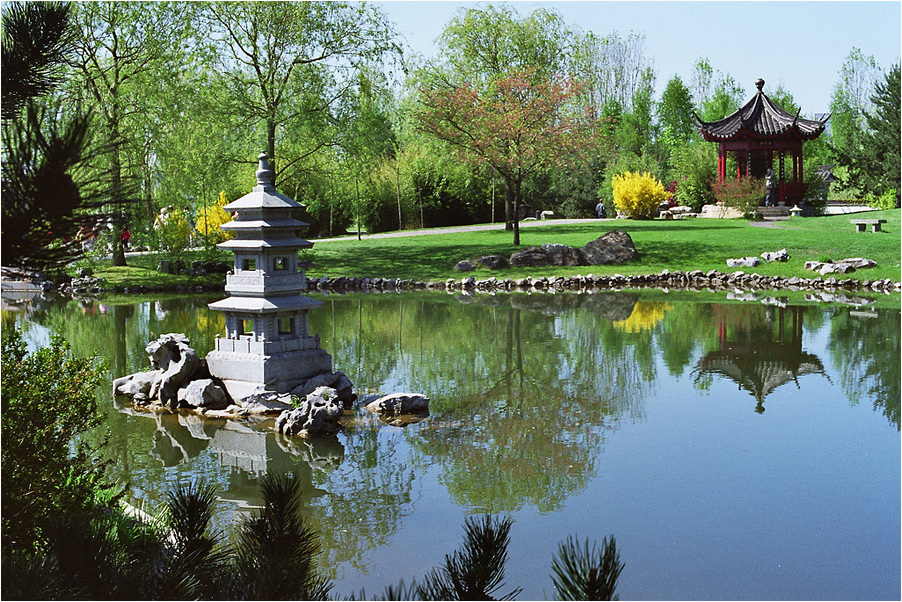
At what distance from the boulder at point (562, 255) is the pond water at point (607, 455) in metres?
10.7

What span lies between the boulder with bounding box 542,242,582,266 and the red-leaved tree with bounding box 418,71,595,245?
1.97 m

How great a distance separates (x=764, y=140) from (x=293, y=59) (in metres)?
21.2

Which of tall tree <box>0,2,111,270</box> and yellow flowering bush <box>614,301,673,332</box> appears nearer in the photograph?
tall tree <box>0,2,111,270</box>

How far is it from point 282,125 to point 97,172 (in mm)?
27458

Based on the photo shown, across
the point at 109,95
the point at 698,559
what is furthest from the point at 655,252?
the point at 698,559

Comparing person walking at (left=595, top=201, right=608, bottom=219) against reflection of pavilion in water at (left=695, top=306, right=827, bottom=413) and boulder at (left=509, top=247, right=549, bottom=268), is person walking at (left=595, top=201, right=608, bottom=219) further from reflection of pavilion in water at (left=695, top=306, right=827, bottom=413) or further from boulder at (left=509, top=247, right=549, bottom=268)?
reflection of pavilion in water at (left=695, top=306, right=827, bottom=413)

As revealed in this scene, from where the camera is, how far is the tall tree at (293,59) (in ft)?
92.2

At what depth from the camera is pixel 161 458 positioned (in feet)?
29.6

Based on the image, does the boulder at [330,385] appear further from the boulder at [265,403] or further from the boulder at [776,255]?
the boulder at [776,255]

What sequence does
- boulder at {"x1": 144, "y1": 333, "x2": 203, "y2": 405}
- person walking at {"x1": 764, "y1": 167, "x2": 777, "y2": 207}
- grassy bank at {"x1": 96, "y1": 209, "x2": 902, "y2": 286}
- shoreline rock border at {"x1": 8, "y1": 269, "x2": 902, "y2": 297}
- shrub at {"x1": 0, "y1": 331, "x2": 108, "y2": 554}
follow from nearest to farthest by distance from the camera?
shrub at {"x1": 0, "y1": 331, "x2": 108, "y2": 554} < boulder at {"x1": 144, "y1": 333, "x2": 203, "y2": 405} < shoreline rock border at {"x1": 8, "y1": 269, "x2": 902, "y2": 297} < grassy bank at {"x1": 96, "y1": 209, "x2": 902, "y2": 286} < person walking at {"x1": 764, "y1": 167, "x2": 777, "y2": 207}

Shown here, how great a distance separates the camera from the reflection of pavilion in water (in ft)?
40.4

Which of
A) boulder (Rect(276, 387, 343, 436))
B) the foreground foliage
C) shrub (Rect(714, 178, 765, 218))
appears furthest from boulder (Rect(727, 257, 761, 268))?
the foreground foliage

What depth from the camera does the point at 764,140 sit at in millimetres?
38500

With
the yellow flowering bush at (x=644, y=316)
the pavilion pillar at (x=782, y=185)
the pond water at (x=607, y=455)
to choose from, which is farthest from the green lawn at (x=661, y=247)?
the pond water at (x=607, y=455)
